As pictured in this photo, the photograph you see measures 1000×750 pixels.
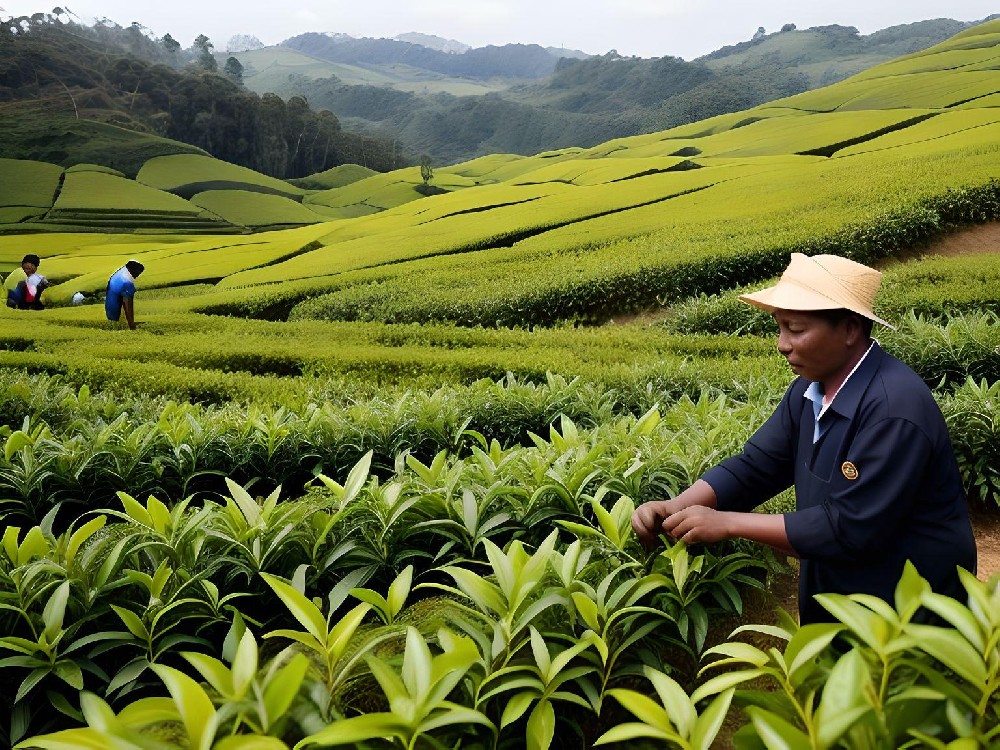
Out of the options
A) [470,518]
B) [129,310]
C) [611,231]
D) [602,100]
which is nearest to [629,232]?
[611,231]

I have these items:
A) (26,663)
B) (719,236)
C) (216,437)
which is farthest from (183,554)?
(719,236)

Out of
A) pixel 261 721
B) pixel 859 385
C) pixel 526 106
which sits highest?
A: pixel 526 106

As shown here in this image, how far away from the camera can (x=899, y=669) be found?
4.63 ft

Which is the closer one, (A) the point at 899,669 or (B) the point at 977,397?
(A) the point at 899,669

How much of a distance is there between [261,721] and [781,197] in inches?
656

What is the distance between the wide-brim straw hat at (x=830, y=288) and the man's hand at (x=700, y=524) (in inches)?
23.4

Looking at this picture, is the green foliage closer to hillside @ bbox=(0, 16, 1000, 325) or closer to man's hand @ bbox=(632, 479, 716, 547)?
man's hand @ bbox=(632, 479, 716, 547)

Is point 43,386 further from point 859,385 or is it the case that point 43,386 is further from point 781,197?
point 781,197

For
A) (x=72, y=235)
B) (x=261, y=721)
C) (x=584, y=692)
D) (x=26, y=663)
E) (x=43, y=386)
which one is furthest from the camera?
(x=72, y=235)

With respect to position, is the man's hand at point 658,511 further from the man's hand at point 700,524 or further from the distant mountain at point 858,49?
the distant mountain at point 858,49

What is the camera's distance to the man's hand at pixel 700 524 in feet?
6.26

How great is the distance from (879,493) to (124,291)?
1121 cm

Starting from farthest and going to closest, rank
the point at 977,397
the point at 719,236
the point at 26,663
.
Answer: the point at 719,236
the point at 977,397
the point at 26,663

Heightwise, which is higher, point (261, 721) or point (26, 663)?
point (261, 721)
